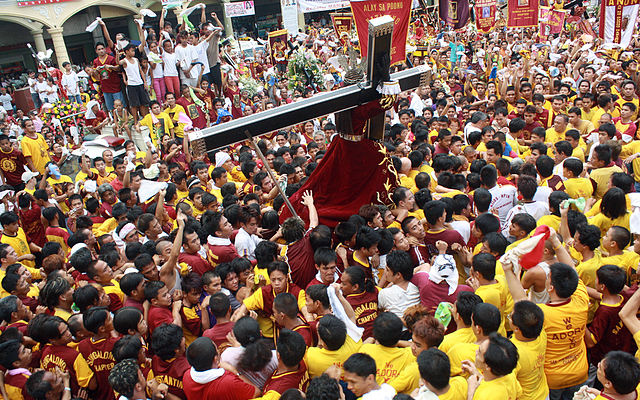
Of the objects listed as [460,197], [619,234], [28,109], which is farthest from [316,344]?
[28,109]

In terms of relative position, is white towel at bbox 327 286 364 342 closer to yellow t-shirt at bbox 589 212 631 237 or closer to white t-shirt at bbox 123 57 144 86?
yellow t-shirt at bbox 589 212 631 237

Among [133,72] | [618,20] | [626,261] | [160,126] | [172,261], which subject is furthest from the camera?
[133,72]

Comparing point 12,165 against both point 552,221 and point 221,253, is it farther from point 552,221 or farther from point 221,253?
point 552,221

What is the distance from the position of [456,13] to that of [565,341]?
14.6 meters

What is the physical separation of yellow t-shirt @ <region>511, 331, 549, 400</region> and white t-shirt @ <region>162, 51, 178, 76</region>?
9.74m

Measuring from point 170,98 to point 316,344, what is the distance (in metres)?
7.11

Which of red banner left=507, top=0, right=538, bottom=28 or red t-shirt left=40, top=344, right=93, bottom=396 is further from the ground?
red banner left=507, top=0, right=538, bottom=28

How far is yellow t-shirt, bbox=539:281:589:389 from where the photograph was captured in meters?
3.15

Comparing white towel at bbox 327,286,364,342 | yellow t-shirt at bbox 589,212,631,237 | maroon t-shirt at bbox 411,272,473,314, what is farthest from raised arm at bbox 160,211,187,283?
yellow t-shirt at bbox 589,212,631,237

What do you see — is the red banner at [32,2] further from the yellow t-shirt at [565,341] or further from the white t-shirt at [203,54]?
the yellow t-shirt at [565,341]

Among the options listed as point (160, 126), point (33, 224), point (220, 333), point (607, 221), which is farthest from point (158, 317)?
point (160, 126)

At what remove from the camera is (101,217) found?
6.11 m

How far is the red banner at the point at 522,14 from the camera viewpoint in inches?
477

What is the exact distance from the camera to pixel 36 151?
8.32 m
